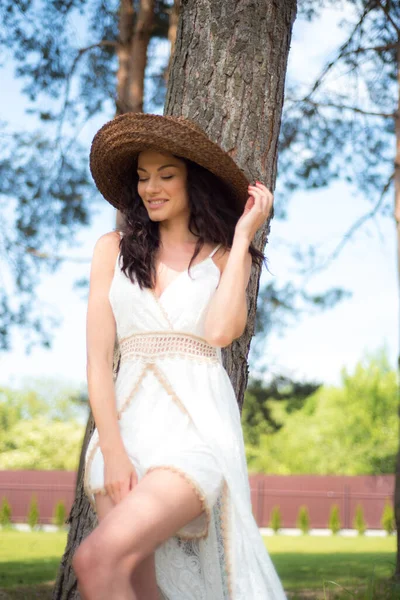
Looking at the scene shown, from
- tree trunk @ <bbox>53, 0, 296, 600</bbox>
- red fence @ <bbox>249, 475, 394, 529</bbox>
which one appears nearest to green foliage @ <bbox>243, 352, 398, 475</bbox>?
red fence @ <bbox>249, 475, 394, 529</bbox>

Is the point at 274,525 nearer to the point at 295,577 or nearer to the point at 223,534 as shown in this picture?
the point at 295,577

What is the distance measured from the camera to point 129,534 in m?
2.19

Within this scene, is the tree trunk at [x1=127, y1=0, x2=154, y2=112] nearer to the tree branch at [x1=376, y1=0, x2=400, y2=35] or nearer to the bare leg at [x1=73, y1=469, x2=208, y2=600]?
the tree branch at [x1=376, y1=0, x2=400, y2=35]

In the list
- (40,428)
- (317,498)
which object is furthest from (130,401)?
(40,428)

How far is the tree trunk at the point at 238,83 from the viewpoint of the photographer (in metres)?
3.77

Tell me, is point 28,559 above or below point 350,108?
below

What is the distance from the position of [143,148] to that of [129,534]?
146cm

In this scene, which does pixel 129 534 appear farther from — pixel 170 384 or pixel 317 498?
pixel 317 498

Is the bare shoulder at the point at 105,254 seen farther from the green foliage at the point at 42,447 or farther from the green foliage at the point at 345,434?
the green foliage at the point at 42,447

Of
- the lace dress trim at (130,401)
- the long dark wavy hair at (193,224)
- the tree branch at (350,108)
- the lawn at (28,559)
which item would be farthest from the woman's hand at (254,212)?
the tree branch at (350,108)

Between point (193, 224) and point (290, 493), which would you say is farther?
point (290, 493)

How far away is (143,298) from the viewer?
275cm

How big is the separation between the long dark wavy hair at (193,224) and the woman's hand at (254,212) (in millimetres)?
109

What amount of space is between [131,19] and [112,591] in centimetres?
848
